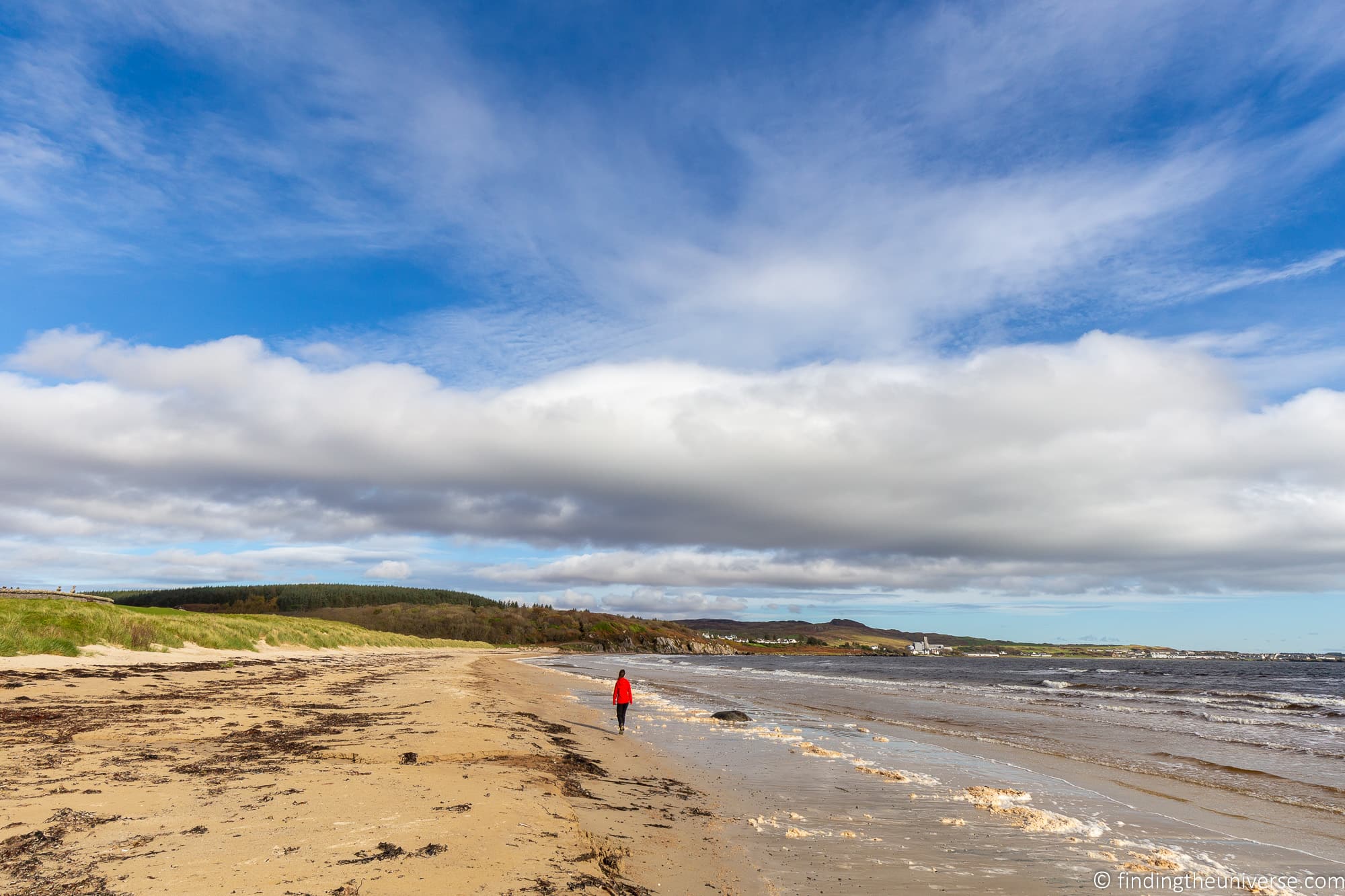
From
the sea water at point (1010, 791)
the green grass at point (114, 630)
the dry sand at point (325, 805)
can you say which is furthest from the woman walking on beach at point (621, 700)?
the green grass at point (114, 630)

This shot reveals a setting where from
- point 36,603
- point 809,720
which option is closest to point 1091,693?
point 809,720

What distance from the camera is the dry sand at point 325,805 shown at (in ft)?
23.9

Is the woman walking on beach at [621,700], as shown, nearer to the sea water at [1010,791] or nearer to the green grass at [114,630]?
the sea water at [1010,791]

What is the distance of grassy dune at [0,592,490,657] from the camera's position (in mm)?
29234

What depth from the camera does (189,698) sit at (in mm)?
21188

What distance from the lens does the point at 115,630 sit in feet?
115

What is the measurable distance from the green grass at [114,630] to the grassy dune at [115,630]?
3cm

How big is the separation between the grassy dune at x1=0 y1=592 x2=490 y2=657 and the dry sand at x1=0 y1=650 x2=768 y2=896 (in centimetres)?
1000

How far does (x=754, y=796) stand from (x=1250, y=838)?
8.83 meters

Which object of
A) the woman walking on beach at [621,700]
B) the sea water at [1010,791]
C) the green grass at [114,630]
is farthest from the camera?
the green grass at [114,630]

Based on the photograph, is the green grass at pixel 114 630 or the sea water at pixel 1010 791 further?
the green grass at pixel 114 630

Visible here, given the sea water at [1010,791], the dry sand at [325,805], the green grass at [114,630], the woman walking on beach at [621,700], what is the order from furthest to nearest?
the green grass at [114,630], the woman walking on beach at [621,700], the sea water at [1010,791], the dry sand at [325,805]

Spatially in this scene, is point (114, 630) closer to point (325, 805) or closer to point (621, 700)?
point (621, 700)

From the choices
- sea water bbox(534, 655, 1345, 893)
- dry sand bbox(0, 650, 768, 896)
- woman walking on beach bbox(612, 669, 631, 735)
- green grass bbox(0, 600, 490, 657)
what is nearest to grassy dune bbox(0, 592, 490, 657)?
green grass bbox(0, 600, 490, 657)
